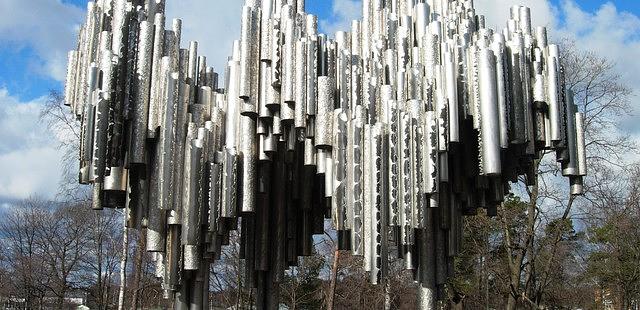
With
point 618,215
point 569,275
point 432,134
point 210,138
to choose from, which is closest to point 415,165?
point 432,134

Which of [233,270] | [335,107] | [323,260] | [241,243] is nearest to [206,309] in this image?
[241,243]

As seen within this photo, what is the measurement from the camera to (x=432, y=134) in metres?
8.30

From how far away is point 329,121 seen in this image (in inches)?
342

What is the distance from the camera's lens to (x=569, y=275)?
100 ft

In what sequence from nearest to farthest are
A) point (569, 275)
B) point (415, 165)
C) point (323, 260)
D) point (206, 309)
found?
point (415, 165) < point (206, 309) < point (569, 275) < point (323, 260)

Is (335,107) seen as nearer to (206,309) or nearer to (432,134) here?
(432,134)

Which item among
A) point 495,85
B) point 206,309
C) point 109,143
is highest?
point 495,85

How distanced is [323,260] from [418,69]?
26575 mm

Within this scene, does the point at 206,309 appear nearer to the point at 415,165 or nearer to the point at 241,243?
the point at 241,243

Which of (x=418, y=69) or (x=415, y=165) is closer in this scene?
(x=415, y=165)

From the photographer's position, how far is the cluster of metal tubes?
832 cm

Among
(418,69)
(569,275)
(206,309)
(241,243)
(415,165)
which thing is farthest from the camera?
(569,275)

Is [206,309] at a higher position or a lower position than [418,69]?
lower

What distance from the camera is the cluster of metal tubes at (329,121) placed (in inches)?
328
